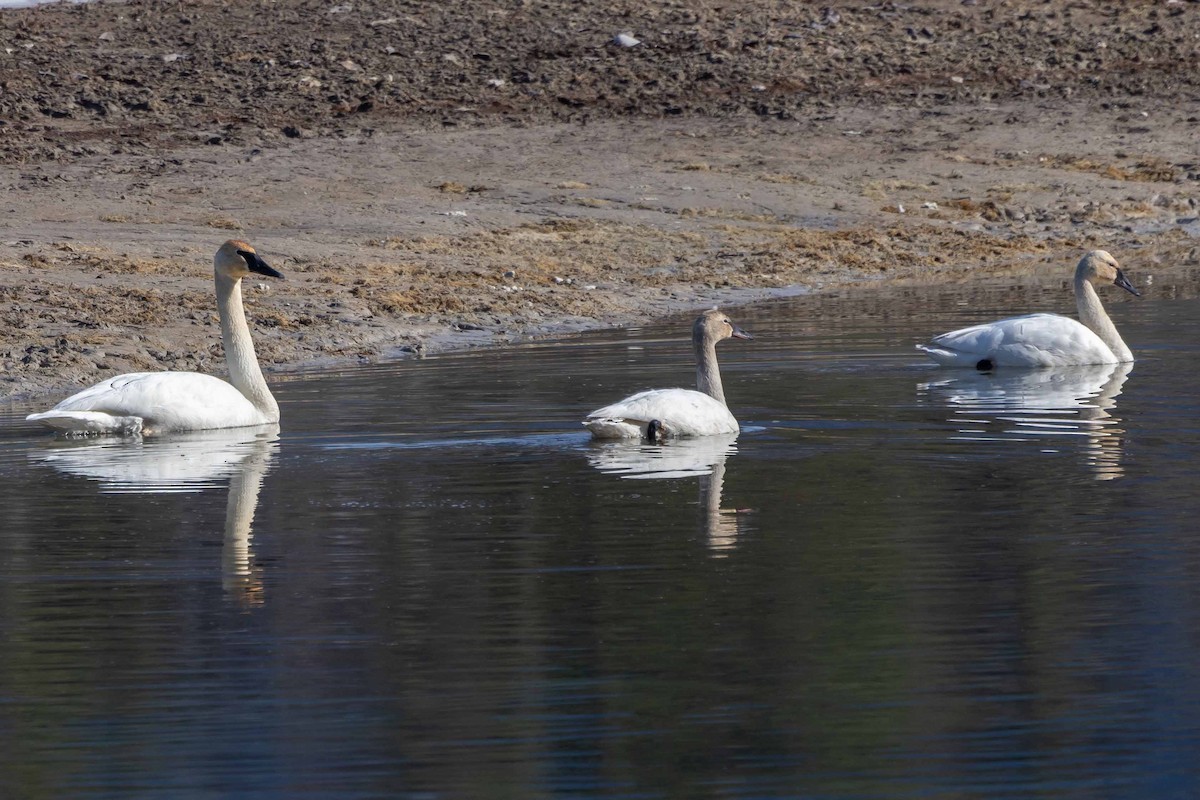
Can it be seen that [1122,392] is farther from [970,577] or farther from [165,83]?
[165,83]

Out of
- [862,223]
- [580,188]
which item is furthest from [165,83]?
[862,223]

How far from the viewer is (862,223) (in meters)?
21.0

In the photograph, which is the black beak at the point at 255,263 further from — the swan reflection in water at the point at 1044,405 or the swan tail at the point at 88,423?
the swan reflection in water at the point at 1044,405

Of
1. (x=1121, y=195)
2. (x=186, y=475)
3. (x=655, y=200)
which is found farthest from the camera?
(x=1121, y=195)

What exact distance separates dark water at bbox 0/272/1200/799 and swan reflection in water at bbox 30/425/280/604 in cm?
4

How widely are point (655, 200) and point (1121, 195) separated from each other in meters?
5.48

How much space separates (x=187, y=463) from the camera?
9477 mm

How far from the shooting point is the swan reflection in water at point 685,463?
7.68 m

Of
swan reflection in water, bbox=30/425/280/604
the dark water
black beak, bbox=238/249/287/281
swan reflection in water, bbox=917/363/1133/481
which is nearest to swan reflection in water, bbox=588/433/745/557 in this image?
the dark water

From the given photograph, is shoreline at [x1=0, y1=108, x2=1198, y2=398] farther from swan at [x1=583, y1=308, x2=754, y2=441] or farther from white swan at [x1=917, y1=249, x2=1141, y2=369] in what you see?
swan at [x1=583, y1=308, x2=754, y2=441]

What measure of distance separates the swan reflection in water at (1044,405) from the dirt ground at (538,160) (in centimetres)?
425

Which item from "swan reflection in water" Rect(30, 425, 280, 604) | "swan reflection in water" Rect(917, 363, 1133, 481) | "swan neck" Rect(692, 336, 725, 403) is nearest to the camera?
"swan reflection in water" Rect(30, 425, 280, 604)

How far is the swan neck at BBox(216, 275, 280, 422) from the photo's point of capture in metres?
10.9

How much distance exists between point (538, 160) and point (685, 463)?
1372 cm
